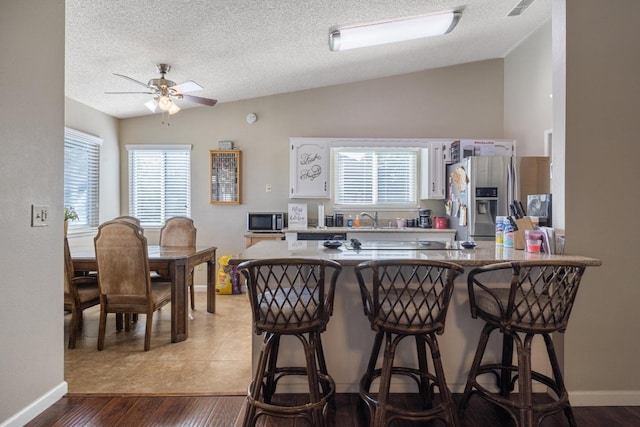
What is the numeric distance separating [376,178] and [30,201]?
4049 millimetres

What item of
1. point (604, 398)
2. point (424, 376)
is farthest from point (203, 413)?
point (604, 398)

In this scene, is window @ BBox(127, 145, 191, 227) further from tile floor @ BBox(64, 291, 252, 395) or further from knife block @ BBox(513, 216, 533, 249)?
knife block @ BBox(513, 216, 533, 249)

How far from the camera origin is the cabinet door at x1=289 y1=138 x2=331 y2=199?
4.70 metres

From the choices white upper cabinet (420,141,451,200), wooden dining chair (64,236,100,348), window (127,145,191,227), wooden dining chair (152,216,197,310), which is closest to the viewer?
wooden dining chair (64,236,100,348)

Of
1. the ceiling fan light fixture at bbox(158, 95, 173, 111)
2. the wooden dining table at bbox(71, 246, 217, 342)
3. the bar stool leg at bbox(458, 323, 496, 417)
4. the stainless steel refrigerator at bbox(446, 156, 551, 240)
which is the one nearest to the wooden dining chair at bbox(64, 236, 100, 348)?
the wooden dining table at bbox(71, 246, 217, 342)

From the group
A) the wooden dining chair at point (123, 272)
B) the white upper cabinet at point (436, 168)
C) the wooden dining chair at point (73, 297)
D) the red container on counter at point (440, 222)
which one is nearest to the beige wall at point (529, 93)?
the white upper cabinet at point (436, 168)

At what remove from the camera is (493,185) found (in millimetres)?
3832

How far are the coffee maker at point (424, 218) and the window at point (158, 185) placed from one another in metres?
3.39

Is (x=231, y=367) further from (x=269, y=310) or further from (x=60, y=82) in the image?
(x=60, y=82)

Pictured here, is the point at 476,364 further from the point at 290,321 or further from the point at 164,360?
the point at 164,360

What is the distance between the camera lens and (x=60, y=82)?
2.05 m

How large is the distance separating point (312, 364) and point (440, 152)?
3781 mm

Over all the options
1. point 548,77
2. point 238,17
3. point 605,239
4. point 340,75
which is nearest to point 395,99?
point 340,75

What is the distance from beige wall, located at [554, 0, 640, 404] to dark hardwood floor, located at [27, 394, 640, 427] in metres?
0.31
